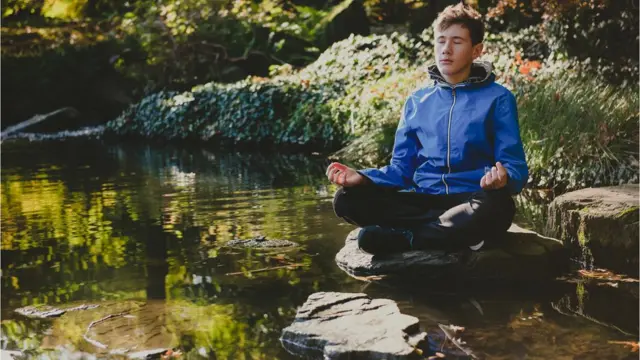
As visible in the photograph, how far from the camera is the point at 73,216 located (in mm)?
6617

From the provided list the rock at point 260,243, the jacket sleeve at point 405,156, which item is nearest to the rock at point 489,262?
the jacket sleeve at point 405,156

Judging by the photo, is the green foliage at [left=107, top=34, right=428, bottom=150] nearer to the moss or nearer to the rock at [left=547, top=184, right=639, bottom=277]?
the rock at [left=547, top=184, right=639, bottom=277]

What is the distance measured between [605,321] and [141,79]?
63.6 ft

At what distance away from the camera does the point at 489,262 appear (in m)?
3.98

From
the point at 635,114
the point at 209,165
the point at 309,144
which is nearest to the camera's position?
the point at 635,114

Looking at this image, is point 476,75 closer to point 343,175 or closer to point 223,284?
point 343,175

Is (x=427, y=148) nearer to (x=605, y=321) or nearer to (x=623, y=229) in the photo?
(x=623, y=229)

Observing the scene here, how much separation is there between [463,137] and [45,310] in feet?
6.58

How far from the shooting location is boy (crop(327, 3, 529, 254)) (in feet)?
13.3

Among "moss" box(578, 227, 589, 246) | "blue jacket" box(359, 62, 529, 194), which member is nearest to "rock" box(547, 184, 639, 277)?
"moss" box(578, 227, 589, 246)

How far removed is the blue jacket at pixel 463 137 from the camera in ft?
13.3

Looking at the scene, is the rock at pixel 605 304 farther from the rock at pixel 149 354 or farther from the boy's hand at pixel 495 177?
the rock at pixel 149 354

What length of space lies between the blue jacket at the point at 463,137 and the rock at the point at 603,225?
476mm

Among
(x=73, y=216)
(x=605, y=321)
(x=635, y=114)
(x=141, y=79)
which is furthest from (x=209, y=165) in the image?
(x=141, y=79)
